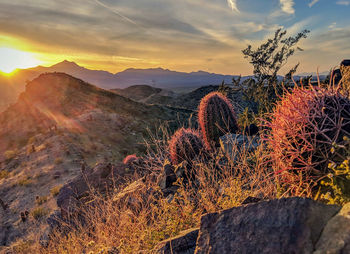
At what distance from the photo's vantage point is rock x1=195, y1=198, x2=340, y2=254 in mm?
1712

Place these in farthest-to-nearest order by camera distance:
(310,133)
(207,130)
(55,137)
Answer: (55,137) → (207,130) → (310,133)

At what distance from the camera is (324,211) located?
180cm

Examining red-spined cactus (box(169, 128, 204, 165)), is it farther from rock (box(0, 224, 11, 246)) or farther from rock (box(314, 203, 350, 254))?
Result: rock (box(0, 224, 11, 246))

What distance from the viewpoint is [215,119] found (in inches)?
265

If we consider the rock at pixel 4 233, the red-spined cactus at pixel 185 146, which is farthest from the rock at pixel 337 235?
the rock at pixel 4 233

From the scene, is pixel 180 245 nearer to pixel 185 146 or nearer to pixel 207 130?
pixel 185 146

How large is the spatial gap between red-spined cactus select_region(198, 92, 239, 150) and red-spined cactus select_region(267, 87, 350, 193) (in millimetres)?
4114

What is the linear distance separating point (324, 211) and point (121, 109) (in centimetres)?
3394

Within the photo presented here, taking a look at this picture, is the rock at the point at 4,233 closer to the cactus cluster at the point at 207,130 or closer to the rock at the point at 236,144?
the cactus cluster at the point at 207,130

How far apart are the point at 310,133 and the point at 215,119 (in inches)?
178

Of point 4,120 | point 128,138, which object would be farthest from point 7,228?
point 4,120

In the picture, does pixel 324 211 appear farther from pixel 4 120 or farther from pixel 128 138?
pixel 4 120

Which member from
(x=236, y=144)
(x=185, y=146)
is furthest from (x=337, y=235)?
(x=185, y=146)

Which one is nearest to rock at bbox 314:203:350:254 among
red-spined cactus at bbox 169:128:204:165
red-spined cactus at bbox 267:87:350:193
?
Result: red-spined cactus at bbox 267:87:350:193
